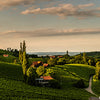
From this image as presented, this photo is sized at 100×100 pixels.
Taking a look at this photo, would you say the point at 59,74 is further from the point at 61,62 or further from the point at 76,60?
the point at 76,60

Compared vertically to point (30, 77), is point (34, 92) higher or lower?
lower

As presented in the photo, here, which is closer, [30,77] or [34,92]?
[34,92]

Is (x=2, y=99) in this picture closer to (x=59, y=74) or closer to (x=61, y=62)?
(x=59, y=74)

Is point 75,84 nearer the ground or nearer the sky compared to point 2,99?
nearer the ground

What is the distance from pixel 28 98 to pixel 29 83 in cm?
2501

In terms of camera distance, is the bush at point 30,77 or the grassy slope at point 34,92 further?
the bush at point 30,77

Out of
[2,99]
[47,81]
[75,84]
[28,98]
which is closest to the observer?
[2,99]

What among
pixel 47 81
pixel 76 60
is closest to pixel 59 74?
pixel 47 81

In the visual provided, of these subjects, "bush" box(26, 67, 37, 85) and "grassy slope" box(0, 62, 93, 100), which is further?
"bush" box(26, 67, 37, 85)

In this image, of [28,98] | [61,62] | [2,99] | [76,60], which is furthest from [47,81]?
[76,60]

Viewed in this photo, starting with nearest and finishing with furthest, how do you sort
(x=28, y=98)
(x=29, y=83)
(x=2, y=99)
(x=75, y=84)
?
1. (x=2, y=99)
2. (x=28, y=98)
3. (x=29, y=83)
4. (x=75, y=84)

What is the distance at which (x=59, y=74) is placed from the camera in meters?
103

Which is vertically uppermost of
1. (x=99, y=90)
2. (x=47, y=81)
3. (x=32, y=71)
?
(x=32, y=71)

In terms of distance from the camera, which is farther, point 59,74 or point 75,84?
point 59,74
